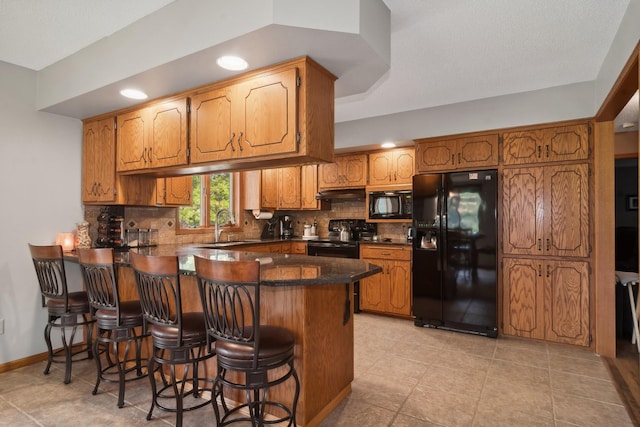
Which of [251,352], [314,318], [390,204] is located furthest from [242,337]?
[390,204]

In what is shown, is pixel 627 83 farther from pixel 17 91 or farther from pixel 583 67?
pixel 17 91

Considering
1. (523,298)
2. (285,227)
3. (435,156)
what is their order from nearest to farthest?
(523,298) < (435,156) < (285,227)

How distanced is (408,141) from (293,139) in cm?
254

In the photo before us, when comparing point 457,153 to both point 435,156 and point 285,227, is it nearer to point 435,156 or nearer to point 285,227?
point 435,156

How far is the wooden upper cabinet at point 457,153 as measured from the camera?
3.84 metres

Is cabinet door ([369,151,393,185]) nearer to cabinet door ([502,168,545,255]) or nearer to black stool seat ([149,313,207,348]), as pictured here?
cabinet door ([502,168,545,255])

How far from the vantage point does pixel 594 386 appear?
Result: 2656 millimetres

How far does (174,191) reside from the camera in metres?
3.85

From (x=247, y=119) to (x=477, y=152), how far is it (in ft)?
9.02

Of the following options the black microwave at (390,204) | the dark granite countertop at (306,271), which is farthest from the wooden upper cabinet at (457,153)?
the dark granite countertop at (306,271)

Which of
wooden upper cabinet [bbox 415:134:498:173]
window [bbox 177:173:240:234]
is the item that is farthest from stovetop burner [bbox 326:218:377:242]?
window [bbox 177:173:240:234]

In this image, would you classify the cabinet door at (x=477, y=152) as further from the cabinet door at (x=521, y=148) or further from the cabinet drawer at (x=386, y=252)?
the cabinet drawer at (x=386, y=252)

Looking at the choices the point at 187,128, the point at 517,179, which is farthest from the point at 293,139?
the point at 517,179

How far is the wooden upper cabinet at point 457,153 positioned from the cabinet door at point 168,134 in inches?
109
